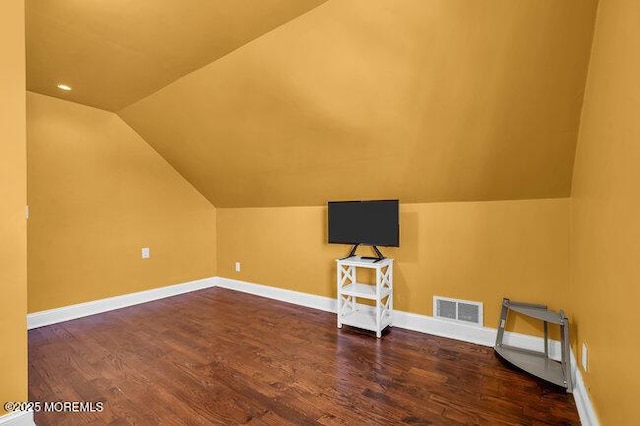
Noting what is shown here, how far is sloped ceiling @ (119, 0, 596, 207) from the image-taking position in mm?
1726

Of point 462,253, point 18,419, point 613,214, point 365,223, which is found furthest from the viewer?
point 365,223

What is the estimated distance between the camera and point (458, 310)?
2.80 meters

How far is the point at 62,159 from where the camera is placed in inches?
133

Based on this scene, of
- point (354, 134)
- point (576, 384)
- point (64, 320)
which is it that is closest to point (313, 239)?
point (354, 134)

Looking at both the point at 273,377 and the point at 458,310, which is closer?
the point at 273,377

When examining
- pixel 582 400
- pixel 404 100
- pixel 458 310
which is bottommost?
pixel 582 400

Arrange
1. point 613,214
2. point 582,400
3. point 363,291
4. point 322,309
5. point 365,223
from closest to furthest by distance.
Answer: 1. point 613,214
2. point 582,400
3. point 363,291
4. point 365,223
5. point 322,309

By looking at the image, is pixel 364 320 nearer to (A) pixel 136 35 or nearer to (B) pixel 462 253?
(B) pixel 462 253

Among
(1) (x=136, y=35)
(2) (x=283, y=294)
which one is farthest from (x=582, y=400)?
→ (1) (x=136, y=35)

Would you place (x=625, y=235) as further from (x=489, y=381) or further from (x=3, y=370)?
(x=3, y=370)

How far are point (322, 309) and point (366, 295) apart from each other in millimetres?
946

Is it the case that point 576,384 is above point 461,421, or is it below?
above

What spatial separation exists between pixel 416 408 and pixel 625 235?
1.40 metres

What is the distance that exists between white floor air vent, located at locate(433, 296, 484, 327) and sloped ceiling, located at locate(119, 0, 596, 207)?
0.96 metres
